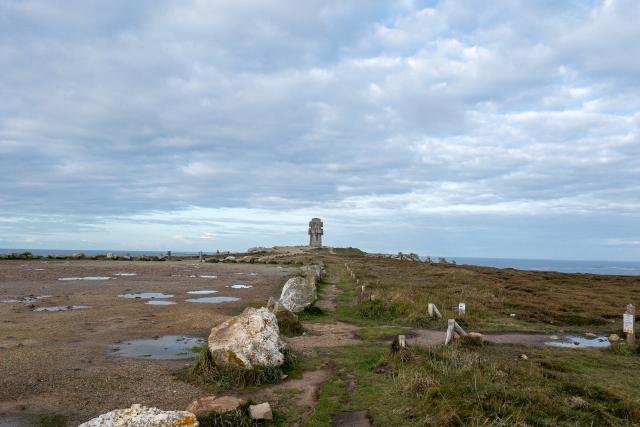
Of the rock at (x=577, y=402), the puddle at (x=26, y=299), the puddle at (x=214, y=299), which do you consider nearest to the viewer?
the rock at (x=577, y=402)

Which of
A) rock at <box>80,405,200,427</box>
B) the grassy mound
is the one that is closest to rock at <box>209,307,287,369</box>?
rock at <box>80,405,200,427</box>

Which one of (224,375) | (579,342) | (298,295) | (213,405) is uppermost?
(298,295)

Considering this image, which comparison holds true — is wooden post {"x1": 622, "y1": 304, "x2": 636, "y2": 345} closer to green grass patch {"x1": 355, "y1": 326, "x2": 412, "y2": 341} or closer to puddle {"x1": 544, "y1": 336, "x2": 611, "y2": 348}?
puddle {"x1": 544, "y1": 336, "x2": 611, "y2": 348}

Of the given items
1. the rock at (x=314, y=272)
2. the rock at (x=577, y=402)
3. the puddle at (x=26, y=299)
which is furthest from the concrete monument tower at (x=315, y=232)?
the rock at (x=577, y=402)

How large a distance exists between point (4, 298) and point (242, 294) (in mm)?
12248

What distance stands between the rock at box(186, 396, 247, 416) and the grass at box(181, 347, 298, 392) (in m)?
1.72

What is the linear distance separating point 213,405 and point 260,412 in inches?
34.6

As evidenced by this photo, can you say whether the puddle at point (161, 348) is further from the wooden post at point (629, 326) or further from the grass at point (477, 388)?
the wooden post at point (629, 326)

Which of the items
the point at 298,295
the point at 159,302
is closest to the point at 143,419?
the point at 298,295

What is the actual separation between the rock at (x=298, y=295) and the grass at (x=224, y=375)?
9.24 m

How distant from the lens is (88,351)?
41.0 ft

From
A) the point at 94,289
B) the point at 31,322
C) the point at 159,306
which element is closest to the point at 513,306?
the point at 159,306

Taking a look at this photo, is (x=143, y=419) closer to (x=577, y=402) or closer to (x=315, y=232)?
(x=577, y=402)

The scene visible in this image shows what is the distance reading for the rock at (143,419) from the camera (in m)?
6.59
